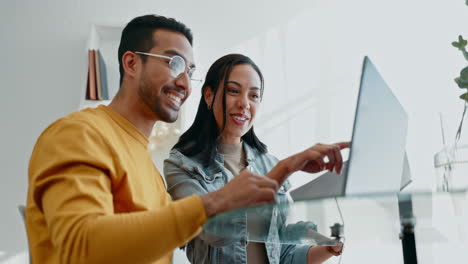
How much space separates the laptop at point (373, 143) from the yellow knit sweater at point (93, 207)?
0.24 m

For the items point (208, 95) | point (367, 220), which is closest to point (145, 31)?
point (208, 95)

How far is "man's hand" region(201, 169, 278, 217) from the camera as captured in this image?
2.57ft

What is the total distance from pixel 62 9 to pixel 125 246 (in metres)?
2.69

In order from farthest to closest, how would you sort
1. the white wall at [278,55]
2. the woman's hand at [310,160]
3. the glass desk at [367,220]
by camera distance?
the white wall at [278,55], the woman's hand at [310,160], the glass desk at [367,220]

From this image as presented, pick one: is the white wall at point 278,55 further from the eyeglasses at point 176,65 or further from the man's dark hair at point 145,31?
the eyeglasses at point 176,65

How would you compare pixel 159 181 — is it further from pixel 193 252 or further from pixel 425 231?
pixel 425 231

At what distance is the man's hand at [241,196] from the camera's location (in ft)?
2.57

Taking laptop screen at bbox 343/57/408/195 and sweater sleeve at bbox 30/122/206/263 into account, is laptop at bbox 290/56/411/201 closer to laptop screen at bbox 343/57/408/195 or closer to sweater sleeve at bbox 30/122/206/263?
laptop screen at bbox 343/57/408/195

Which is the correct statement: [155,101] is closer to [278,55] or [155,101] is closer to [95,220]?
[95,220]

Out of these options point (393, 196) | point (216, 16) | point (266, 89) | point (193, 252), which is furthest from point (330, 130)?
point (393, 196)

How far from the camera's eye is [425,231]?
2.96ft

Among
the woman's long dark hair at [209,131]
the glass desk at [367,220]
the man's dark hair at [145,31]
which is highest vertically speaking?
the man's dark hair at [145,31]

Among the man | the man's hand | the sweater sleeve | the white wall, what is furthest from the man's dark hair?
the white wall

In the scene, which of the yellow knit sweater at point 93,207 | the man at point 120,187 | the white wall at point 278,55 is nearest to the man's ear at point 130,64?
the man at point 120,187
